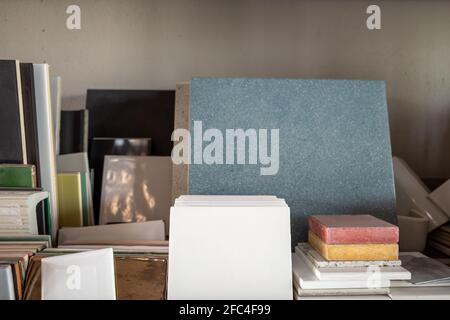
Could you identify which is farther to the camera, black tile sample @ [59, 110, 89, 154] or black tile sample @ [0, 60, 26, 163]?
black tile sample @ [59, 110, 89, 154]

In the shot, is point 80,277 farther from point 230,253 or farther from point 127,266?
point 230,253

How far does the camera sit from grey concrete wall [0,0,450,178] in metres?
2.12

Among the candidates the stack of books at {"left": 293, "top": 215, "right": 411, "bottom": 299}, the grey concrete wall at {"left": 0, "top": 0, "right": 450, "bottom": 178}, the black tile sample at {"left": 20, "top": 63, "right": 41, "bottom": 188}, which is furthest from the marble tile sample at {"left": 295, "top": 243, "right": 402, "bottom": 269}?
the grey concrete wall at {"left": 0, "top": 0, "right": 450, "bottom": 178}

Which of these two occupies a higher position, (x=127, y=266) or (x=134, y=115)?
(x=134, y=115)

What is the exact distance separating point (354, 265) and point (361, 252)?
0.04 meters

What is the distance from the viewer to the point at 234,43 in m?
2.14

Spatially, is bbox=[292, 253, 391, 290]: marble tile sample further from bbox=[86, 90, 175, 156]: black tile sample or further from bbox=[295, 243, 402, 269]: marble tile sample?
bbox=[86, 90, 175, 156]: black tile sample

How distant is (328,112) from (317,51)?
28.9 inches

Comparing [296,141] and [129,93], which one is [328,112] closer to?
[296,141]

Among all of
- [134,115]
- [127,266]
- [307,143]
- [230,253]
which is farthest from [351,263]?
[134,115]

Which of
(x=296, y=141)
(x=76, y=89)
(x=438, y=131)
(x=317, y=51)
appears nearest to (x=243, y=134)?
(x=296, y=141)

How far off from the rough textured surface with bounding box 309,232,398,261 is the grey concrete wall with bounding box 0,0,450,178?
1166mm
